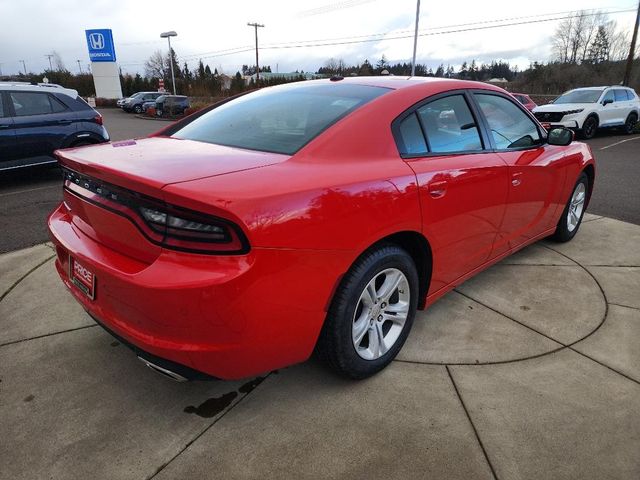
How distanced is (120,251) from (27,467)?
3.24 ft

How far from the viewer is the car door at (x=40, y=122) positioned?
280 inches

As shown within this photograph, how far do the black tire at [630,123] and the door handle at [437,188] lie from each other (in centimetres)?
1672

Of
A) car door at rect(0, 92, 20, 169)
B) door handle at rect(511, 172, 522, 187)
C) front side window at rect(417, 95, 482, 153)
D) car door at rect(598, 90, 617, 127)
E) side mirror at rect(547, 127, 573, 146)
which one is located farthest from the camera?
car door at rect(598, 90, 617, 127)

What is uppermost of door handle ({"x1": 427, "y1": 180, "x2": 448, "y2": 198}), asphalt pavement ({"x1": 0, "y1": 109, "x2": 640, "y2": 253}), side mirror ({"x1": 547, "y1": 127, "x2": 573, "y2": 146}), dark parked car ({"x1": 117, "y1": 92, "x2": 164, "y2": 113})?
side mirror ({"x1": 547, "y1": 127, "x2": 573, "y2": 146})

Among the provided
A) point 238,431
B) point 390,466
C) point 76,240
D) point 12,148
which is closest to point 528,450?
point 390,466

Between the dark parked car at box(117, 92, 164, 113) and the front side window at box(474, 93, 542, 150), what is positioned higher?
the front side window at box(474, 93, 542, 150)

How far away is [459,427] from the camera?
85.7 inches

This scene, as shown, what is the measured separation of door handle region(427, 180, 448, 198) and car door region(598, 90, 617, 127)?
47.8 feet

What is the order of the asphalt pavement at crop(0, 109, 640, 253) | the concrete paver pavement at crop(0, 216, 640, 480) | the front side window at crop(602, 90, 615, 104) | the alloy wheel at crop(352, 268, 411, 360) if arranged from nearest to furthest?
1. the concrete paver pavement at crop(0, 216, 640, 480)
2. the alloy wheel at crop(352, 268, 411, 360)
3. the asphalt pavement at crop(0, 109, 640, 253)
4. the front side window at crop(602, 90, 615, 104)

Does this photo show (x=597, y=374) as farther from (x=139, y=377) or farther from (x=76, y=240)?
(x=76, y=240)

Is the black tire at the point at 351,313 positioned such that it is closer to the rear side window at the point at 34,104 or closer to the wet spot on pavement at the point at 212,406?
the wet spot on pavement at the point at 212,406

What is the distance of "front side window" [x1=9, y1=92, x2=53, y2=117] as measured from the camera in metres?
7.13

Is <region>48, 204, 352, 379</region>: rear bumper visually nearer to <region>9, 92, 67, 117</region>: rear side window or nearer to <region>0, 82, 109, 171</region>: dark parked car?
<region>0, 82, 109, 171</region>: dark parked car

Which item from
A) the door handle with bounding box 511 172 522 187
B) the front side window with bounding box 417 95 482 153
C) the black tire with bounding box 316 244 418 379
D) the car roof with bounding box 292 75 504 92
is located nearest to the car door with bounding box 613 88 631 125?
the door handle with bounding box 511 172 522 187
